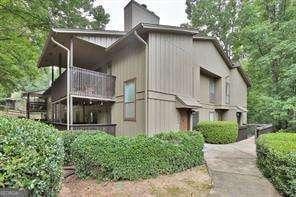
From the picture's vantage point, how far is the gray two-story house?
519 inches

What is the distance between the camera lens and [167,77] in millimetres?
13805

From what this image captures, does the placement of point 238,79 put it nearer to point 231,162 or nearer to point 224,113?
point 224,113

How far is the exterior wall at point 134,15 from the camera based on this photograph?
1677 centimetres

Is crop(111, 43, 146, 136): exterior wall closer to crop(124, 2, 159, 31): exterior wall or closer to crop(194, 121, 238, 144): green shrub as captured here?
crop(124, 2, 159, 31): exterior wall

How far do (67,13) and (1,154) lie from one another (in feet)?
56.3

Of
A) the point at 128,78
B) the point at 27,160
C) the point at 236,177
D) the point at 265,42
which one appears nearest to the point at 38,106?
the point at 128,78

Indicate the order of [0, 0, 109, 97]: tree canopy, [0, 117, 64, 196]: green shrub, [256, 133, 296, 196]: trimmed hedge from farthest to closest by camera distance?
[0, 0, 109, 97]: tree canopy, [256, 133, 296, 196]: trimmed hedge, [0, 117, 64, 196]: green shrub

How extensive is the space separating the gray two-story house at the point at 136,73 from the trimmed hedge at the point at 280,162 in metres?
4.77

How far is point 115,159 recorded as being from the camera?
8.55 meters

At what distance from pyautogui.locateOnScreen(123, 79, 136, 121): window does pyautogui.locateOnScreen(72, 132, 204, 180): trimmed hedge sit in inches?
191

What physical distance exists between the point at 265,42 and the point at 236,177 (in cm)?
1412

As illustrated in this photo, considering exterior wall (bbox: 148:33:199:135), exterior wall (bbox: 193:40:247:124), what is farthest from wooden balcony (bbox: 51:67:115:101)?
exterior wall (bbox: 193:40:247:124)

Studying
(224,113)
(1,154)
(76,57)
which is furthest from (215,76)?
(1,154)

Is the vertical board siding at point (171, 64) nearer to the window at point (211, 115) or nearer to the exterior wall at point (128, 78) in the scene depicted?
the exterior wall at point (128, 78)
